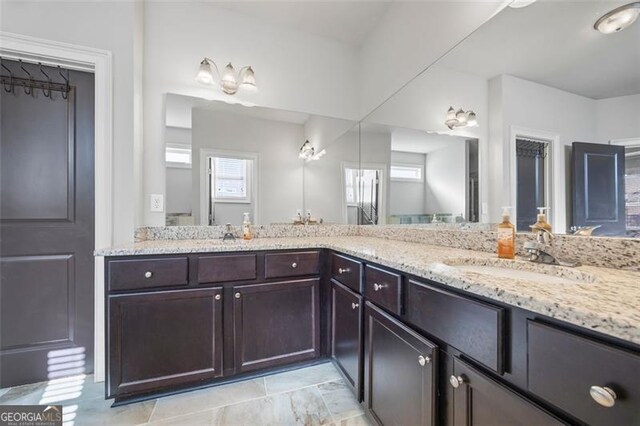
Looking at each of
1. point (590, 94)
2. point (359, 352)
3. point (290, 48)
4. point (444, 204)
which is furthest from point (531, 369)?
point (290, 48)

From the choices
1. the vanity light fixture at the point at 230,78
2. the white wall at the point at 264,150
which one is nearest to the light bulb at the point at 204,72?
the vanity light fixture at the point at 230,78

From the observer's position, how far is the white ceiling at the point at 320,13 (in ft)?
6.91

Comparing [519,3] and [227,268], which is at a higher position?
[519,3]

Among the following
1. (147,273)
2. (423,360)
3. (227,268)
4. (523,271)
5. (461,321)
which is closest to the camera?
(461,321)

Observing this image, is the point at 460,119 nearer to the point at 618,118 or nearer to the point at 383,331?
the point at 618,118

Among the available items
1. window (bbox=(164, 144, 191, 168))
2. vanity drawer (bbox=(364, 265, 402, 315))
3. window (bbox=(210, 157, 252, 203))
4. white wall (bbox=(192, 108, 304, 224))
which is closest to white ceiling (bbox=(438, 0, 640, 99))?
vanity drawer (bbox=(364, 265, 402, 315))

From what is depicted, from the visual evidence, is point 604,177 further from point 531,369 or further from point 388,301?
point 388,301

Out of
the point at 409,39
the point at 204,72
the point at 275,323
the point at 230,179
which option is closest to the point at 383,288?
the point at 275,323

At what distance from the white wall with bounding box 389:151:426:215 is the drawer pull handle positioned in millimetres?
1406

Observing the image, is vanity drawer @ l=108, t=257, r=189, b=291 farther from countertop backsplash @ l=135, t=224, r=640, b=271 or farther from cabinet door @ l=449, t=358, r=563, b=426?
cabinet door @ l=449, t=358, r=563, b=426

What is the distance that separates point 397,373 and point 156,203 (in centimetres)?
189

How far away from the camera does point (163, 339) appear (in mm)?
1422

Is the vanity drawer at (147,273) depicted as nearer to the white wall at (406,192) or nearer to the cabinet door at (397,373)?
the cabinet door at (397,373)

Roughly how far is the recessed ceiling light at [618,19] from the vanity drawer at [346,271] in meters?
1.24
